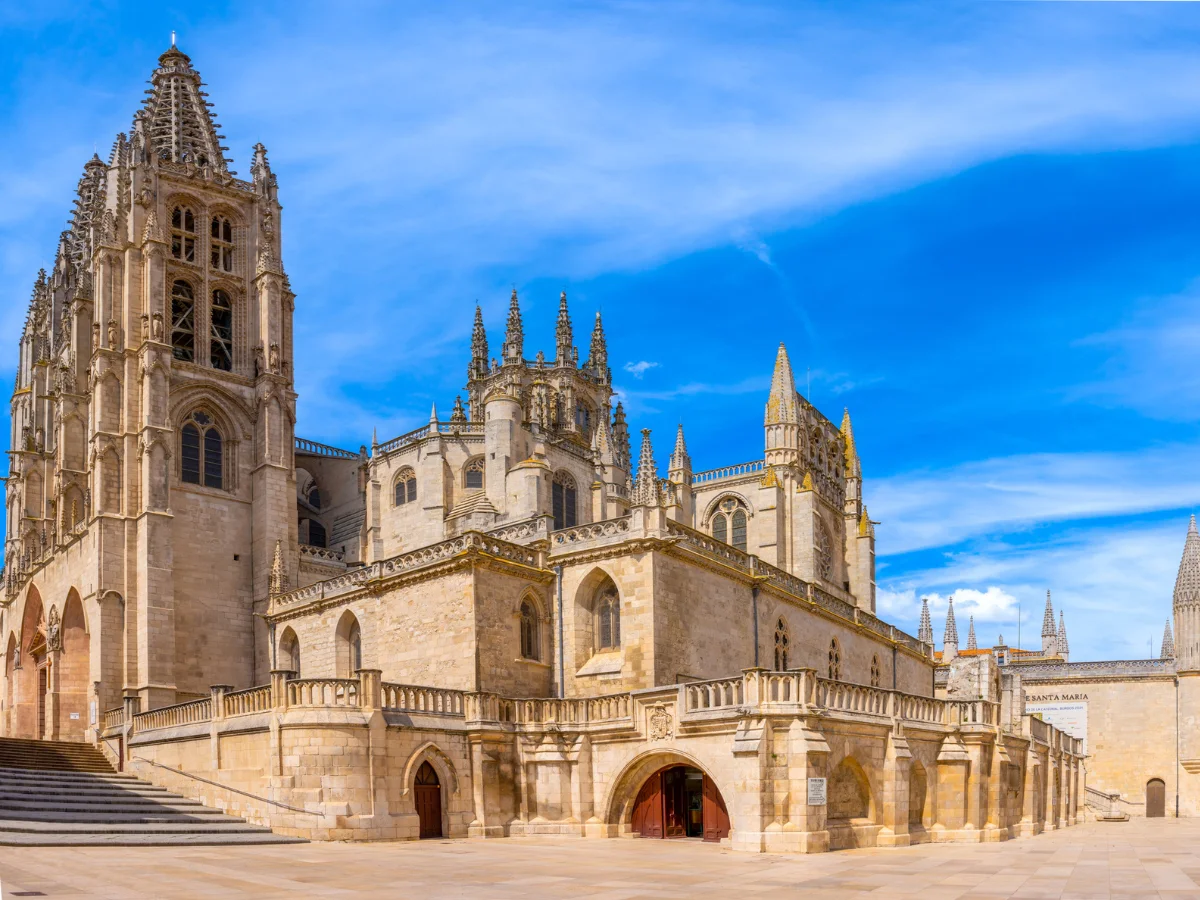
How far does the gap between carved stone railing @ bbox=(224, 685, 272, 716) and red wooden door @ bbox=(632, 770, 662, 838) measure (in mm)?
8309

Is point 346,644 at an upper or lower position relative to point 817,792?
upper

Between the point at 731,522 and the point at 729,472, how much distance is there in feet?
8.08

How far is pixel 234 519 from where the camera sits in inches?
1737

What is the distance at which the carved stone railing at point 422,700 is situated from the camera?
25.2 metres

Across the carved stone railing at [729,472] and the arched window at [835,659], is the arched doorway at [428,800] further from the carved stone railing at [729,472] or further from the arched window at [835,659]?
the carved stone railing at [729,472]

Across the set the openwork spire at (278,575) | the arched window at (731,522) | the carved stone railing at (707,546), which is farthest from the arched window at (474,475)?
the carved stone railing at (707,546)

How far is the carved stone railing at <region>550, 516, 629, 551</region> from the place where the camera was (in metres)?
29.8

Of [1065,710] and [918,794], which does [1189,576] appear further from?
[918,794]

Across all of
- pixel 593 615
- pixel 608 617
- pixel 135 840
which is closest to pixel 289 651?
pixel 593 615

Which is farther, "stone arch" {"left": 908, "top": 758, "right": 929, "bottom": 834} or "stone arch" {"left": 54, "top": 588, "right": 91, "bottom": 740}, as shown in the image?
"stone arch" {"left": 54, "top": 588, "right": 91, "bottom": 740}

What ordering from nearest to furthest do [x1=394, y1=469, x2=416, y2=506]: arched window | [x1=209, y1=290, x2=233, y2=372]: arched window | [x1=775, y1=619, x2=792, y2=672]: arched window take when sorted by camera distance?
[x1=775, y1=619, x2=792, y2=672]: arched window → [x1=209, y1=290, x2=233, y2=372]: arched window → [x1=394, y1=469, x2=416, y2=506]: arched window

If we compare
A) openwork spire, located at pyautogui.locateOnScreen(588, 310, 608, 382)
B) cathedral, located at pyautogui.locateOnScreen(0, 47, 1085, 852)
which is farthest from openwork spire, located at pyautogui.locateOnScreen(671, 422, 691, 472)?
openwork spire, located at pyautogui.locateOnScreen(588, 310, 608, 382)

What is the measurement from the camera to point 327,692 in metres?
24.4

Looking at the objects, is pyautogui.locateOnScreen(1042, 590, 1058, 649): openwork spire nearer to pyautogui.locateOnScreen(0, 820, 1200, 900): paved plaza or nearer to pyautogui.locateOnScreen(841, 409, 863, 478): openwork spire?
pyautogui.locateOnScreen(841, 409, 863, 478): openwork spire
